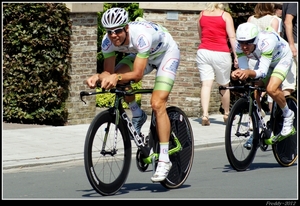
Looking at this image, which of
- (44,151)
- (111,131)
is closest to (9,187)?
(111,131)

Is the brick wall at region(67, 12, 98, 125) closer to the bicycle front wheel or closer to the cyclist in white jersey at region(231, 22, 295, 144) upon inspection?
the cyclist in white jersey at region(231, 22, 295, 144)

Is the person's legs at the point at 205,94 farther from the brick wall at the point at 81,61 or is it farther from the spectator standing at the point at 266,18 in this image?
the brick wall at the point at 81,61

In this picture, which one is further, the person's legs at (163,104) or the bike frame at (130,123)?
the person's legs at (163,104)

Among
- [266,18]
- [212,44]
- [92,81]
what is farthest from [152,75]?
[92,81]

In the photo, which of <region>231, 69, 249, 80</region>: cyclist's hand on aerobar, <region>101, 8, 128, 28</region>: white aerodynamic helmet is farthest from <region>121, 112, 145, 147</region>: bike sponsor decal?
<region>231, 69, 249, 80</region>: cyclist's hand on aerobar

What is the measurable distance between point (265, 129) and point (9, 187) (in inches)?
127

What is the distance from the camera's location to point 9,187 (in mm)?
9336

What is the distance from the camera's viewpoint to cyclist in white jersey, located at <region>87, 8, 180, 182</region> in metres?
8.55

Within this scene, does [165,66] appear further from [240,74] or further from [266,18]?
[266,18]

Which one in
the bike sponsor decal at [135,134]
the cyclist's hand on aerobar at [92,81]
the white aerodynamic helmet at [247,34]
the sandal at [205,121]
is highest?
the white aerodynamic helmet at [247,34]

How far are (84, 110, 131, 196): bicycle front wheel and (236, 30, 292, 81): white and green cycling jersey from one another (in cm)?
209

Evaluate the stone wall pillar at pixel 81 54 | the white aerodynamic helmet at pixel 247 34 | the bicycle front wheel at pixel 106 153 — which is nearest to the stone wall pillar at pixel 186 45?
the stone wall pillar at pixel 81 54

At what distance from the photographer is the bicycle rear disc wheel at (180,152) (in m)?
9.33
